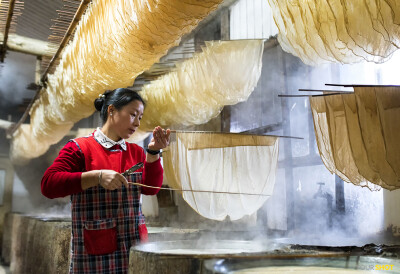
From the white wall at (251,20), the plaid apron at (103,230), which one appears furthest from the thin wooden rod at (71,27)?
the white wall at (251,20)

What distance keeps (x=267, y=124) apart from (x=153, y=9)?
3.16 m

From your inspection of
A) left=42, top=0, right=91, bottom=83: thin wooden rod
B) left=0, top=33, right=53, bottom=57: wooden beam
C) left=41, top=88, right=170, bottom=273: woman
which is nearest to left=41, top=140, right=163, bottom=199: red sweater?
left=41, top=88, right=170, bottom=273: woman

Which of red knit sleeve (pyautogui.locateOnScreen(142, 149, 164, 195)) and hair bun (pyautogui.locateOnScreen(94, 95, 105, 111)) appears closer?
red knit sleeve (pyautogui.locateOnScreen(142, 149, 164, 195))

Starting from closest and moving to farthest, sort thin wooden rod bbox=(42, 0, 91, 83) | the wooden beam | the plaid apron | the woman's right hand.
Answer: the woman's right hand
the plaid apron
thin wooden rod bbox=(42, 0, 91, 83)
the wooden beam

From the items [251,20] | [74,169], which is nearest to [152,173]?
[74,169]

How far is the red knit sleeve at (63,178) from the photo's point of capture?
2688mm

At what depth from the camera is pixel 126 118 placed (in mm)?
3023

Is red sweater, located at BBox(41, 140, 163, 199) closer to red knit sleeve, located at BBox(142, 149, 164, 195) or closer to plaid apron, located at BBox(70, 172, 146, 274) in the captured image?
red knit sleeve, located at BBox(142, 149, 164, 195)

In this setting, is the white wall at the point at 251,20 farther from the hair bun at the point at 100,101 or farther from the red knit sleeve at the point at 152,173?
the red knit sleeve at the point at 152,173

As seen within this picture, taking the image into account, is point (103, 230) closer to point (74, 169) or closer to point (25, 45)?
point (74, 169)

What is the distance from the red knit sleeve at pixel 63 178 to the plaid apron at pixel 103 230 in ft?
0.68

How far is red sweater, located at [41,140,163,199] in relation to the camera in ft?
8.84

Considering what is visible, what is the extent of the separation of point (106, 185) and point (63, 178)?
0.29m

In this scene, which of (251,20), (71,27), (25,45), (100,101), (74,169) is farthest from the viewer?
(25,45)
